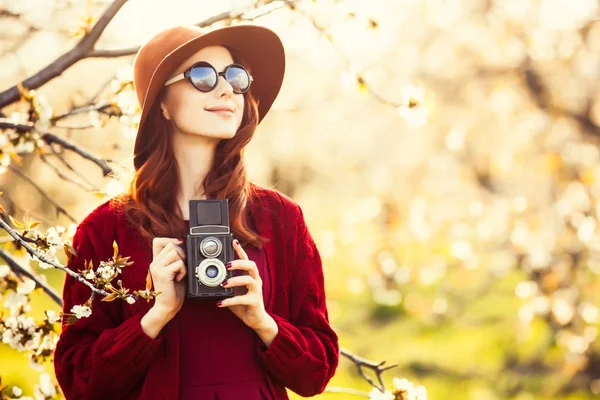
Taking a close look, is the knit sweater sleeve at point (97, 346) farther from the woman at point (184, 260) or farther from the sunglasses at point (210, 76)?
the sunglasses at point (210, 76)

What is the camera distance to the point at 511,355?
28.7 feet

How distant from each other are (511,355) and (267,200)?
23.5 feet

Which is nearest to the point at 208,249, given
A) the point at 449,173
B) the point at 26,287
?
the point at 26,287

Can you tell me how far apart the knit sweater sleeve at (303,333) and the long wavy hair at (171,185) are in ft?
0.45

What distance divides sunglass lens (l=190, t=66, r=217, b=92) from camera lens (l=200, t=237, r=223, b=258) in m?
0.41

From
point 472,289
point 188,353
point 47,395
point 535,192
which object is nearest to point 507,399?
point 535,192

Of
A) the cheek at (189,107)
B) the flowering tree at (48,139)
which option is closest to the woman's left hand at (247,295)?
the cheek at (189,107)

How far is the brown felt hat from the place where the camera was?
2.04 metres

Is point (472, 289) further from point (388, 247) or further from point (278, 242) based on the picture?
point (278, 242)

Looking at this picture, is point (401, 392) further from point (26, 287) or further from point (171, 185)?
point (26, 287)

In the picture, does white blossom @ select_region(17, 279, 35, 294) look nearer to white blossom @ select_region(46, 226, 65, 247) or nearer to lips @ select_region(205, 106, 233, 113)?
white blossom @ select_region(46, 226, 65, 247)

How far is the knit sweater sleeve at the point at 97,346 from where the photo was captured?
1.87m

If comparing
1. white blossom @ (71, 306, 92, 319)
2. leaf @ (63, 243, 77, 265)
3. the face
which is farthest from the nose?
white blossom @ (71, 306, 92, 319)

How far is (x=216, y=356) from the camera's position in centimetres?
195
